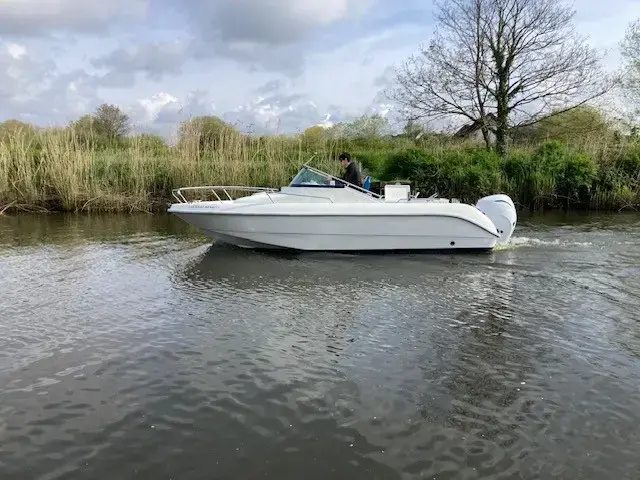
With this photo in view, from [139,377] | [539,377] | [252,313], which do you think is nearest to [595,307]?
[539,377]

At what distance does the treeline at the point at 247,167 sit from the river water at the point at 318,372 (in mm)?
7987

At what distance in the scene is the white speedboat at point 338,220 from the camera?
9188 millimetres

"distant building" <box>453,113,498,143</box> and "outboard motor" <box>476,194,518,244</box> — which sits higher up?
A: "distant building" <box>453,113,498,143</box>

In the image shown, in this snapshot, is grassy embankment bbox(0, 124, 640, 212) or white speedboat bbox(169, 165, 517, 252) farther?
grassy embankment bbox(0, 124, 640, 212)

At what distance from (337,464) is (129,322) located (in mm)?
3264

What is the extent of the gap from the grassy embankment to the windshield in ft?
21.8

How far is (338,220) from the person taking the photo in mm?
9250

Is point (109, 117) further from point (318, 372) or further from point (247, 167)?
point (318, 372)

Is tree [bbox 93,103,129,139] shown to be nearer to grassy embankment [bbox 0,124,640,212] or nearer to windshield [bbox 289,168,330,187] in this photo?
grassy embankment [bbox 0,124,640,212]

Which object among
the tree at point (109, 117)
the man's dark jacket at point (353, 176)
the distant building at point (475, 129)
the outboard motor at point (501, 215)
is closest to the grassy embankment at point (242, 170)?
the distant building at point (475, 129)

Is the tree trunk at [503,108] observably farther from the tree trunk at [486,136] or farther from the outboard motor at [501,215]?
the outboard motor at [501,215]

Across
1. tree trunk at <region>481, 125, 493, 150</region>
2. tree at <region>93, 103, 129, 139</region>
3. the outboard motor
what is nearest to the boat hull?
the outboard motor

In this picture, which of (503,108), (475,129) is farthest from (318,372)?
(475,129)

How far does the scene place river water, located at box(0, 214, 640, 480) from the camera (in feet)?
10.5
